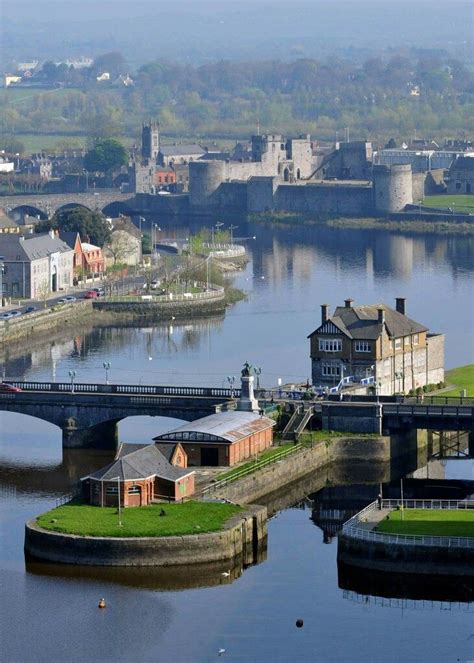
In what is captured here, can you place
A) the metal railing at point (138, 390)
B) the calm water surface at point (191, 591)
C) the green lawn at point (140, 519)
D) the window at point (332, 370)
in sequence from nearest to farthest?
the calm water surface at point (191, 591), the green lawn at point (140, 519), the metal railing at point (138, 390), the window at point (332, 370)

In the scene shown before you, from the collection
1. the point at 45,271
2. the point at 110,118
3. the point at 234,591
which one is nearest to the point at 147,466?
the point at 234,591

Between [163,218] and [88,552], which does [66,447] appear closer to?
→ [88,552]

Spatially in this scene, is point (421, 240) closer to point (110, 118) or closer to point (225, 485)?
point (225, 485)

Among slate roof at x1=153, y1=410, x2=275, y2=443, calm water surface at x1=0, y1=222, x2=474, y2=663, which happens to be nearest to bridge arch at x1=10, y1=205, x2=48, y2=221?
calm water surface at x1=0, y1=222, x2=474, y2=663

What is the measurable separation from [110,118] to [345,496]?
149845 mm

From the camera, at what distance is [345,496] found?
146 ft

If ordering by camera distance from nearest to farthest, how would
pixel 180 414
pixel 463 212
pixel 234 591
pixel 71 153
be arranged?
pixel 234 591 → pixel 180 414 → pixel 463 212 → pixel 71 153

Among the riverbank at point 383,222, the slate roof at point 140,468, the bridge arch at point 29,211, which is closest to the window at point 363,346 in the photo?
the slate roof at point 140,468

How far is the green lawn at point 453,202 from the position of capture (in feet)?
379

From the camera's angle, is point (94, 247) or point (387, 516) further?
point (94, 247)

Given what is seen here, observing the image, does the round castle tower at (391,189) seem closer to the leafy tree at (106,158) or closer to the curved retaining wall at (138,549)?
the leafy tree at (106,158)

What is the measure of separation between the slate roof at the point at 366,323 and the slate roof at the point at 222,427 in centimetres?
476

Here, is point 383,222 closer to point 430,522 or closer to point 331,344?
point 331,344

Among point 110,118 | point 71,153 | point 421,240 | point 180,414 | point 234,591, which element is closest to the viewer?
point 234,591
